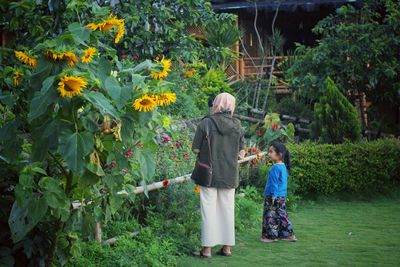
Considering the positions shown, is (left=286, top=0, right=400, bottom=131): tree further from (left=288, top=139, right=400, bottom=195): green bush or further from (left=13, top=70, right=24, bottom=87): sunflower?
(left=13, top=70, right=24, bottom=87): sunflower

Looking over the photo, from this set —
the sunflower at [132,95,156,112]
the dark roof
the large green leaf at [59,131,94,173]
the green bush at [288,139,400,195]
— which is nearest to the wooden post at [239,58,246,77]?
the dark roof

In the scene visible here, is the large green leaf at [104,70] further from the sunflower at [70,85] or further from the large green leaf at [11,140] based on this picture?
the large green leaf at [11,140]

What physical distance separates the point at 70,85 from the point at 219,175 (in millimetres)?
3512

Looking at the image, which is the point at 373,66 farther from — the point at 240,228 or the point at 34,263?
the point at 34,263

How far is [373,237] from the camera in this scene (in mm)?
8438

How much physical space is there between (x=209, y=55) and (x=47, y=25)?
294 centimetres

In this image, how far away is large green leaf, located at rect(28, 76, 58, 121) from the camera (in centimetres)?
390

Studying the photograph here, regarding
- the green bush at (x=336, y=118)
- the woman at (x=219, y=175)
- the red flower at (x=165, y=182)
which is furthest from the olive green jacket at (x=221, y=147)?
the green bush at (x=336, y=118)

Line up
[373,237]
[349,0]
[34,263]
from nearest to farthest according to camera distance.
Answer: [34,263] → [373,237] → [349,0]

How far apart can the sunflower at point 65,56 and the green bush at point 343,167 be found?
728 centimetres

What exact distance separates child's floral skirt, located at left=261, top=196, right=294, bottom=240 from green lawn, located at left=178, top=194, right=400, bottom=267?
0.14m

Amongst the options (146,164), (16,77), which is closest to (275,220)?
(146,164)

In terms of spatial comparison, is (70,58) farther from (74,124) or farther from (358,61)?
(358,61)

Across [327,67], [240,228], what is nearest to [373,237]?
[240,228]
